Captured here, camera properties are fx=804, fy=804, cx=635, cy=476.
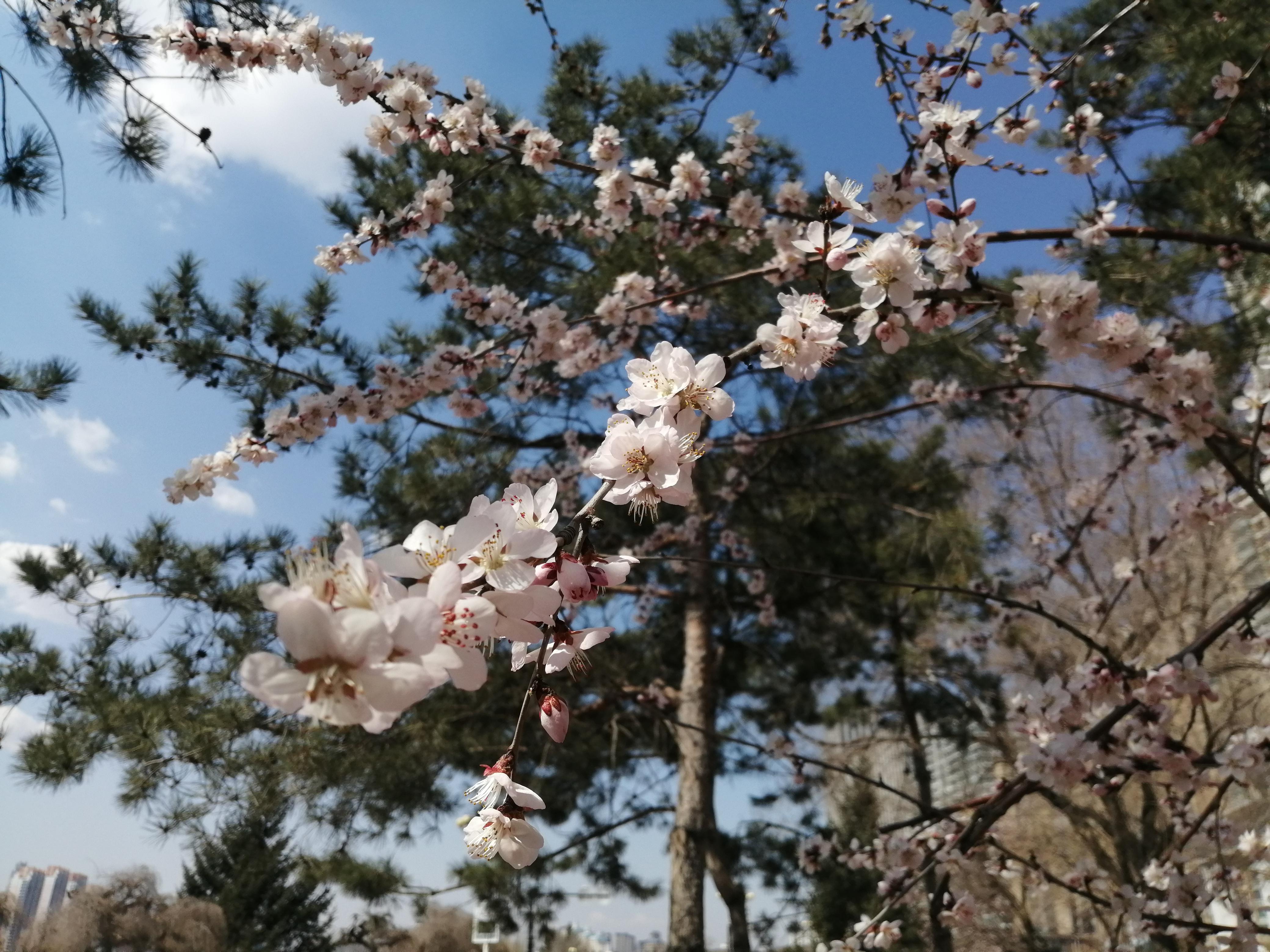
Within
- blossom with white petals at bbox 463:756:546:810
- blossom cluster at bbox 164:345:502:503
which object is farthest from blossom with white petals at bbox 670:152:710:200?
blossom with white petals at bbox 463:756:546:810

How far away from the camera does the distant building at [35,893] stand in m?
6.61

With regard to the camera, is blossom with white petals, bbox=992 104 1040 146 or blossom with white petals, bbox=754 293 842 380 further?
blossom with white petals, bbox=992 104 1040 146

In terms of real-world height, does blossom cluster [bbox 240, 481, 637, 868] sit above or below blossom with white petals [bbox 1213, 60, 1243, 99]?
below

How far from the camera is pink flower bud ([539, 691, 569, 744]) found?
849mm

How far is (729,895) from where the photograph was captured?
A: 508cm

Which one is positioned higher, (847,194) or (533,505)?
(847,194)

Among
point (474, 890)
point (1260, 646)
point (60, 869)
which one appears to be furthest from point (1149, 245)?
point (60, 869)

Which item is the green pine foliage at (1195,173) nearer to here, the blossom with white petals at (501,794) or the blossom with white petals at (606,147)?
the blossom with white petals at (606,147)

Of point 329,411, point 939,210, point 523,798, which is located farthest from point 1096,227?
point 329,411

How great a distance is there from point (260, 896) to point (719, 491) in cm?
735

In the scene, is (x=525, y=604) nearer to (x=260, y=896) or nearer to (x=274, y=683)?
(x=274, y=683)

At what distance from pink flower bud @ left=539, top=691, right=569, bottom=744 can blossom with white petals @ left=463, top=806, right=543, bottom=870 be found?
9 centimetres

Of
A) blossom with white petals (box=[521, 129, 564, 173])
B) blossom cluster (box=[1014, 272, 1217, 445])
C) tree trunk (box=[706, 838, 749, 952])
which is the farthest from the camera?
tree trunk (box=[706, 838, 749, 952])

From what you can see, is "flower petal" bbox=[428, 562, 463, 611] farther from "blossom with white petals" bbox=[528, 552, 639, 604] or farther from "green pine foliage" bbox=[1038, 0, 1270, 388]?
"green pine foliage" bbox=[1038, 0, 1270, 388]
